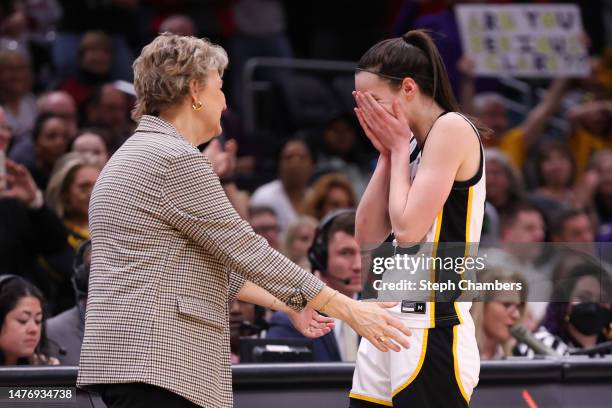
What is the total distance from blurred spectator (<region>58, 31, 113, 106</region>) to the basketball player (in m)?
5.82

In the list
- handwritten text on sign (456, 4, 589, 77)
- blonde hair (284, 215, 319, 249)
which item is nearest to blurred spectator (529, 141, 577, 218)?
handwritten text on sign (456, 4, 589, 77)

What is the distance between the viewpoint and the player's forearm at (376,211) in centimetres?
375

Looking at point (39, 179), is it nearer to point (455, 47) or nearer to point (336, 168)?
point (336, 168)

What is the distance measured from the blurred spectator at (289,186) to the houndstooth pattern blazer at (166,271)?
→ 16.5 ft

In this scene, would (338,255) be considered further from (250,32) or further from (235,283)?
(250,32)

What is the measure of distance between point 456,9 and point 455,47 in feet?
1.34

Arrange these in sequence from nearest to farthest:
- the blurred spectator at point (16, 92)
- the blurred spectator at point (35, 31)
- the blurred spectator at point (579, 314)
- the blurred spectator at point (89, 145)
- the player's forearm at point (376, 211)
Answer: the player's forearm at point (376, 211) → the blurred spectator at point (579, 314) → the blurred spectator at point (89, 145) → the blurred spectator at point (16, 92) → the blurred spectator at point (35, 31)

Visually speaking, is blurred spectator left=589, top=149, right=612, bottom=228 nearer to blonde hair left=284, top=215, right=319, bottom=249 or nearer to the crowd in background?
the crowd in background

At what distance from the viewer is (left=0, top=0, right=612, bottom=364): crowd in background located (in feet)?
16.7

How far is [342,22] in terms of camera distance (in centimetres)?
→ 1127

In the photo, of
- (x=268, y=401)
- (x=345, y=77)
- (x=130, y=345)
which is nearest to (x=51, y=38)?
(x=345, y=77)

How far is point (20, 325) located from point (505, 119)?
19.2 ft

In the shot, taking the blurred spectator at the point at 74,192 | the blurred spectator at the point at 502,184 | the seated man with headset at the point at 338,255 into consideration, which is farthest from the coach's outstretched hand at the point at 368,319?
the blurred spectator at the point at 502,184

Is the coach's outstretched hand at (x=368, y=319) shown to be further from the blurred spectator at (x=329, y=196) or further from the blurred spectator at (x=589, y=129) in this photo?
the blurred spectator at (x=589, y=129)
